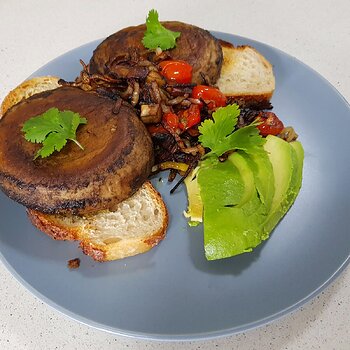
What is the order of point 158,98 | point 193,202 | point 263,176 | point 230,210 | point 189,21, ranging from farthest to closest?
point 189,21, point 158,98, point 193,202, point 263,176, point 230,210

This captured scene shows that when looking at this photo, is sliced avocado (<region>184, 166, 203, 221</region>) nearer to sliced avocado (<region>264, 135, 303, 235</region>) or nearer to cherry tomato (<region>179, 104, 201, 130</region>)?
cherry tomato (<region>179, 104, 201, 130</region>)

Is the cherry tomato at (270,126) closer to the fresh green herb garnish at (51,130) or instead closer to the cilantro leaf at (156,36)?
the cilantro leaf at (156,36)

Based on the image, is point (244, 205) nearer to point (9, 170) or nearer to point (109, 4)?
point (9, 170)

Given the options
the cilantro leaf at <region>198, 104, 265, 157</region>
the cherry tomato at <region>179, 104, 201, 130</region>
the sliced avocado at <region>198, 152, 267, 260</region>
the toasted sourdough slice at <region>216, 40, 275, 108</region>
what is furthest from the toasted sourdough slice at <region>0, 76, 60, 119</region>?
the sliced avocado at <region>198, 152, 267, 260</region>

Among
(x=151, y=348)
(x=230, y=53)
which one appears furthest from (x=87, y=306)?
(x=230, y=53)

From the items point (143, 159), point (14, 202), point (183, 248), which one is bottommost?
point (183, 248)

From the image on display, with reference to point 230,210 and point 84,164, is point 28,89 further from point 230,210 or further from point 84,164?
point 230,210

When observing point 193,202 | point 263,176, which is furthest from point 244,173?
point 193,202
